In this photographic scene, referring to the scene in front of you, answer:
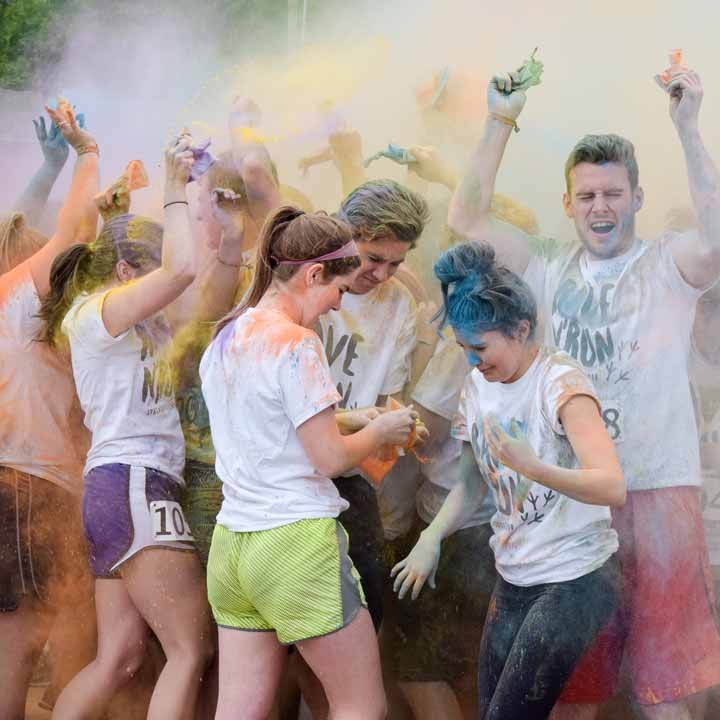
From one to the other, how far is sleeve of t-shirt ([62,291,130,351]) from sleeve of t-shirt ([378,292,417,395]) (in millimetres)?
841

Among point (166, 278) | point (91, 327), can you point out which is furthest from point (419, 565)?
point (91, 327)

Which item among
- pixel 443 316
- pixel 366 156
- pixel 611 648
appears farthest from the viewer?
pixel 366 156

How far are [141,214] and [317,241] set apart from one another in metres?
1.14

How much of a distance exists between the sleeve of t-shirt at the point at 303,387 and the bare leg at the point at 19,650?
5.34ft

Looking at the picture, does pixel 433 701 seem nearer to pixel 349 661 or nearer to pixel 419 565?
pixel 419 565

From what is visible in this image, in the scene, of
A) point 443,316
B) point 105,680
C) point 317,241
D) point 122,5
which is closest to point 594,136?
point 443,316

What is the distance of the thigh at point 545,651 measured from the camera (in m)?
3.20

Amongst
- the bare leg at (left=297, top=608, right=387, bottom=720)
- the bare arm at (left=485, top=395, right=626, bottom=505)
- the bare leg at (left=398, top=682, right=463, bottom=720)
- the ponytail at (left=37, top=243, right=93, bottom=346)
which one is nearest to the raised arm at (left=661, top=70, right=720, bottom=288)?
the bare arm at (left=485, top=395, right=626, bottom=505)

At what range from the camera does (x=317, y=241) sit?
3.24m

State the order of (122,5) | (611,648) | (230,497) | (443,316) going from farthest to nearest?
1. (122,5)
2. (443,316)
3. (611,648)
4. (230,497)

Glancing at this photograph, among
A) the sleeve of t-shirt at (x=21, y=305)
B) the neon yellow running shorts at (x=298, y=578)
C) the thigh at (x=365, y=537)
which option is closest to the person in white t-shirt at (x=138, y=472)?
the sleeve of t-shirt at (x=21, y=305)

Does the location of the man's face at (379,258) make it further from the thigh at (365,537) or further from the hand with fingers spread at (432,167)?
the thigh at (365,537)

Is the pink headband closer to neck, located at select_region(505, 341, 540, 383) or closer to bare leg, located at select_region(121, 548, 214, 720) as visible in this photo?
neck, located at select_region(505, 341, 540, 383)

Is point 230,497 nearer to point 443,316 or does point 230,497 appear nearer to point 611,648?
point 443,316
